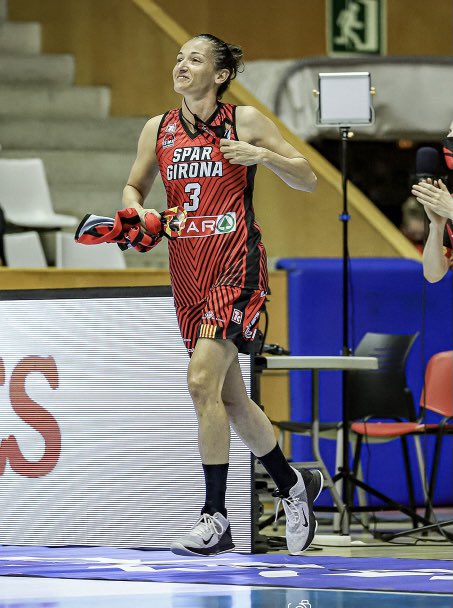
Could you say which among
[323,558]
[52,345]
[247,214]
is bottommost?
[323,558]

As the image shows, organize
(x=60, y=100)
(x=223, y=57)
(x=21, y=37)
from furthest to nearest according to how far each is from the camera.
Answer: (x=21, y=37)
(x=60, y=100)
(x=223, y=57)

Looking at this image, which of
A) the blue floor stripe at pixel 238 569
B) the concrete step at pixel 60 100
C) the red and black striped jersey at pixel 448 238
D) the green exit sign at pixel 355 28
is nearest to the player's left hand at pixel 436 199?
the red and black striped jersey at pixel 448 238

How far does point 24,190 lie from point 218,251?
235 inches

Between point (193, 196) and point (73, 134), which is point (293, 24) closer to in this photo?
point (73, 134)

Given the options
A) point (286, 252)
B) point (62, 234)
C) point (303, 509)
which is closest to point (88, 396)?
point (303, 509)

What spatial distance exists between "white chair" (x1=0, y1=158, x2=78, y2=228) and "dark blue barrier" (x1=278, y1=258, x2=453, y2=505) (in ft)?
10.4

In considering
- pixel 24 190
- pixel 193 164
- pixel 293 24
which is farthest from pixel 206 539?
pixel 293 24

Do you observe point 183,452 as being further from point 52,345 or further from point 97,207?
point 97,207

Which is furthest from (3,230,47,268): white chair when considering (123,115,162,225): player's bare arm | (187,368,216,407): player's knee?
(187,368,216,407): player's knee

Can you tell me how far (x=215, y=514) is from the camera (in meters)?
5.27

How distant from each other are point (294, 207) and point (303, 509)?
171 inches

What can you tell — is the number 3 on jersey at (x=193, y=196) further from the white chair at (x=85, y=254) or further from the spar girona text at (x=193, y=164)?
the white chair at (x=85, y=254)

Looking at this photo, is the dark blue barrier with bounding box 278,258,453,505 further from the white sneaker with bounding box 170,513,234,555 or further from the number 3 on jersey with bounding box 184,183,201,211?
the white sneaker with bounding box 170,513,234,555

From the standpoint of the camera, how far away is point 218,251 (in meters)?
5.39
